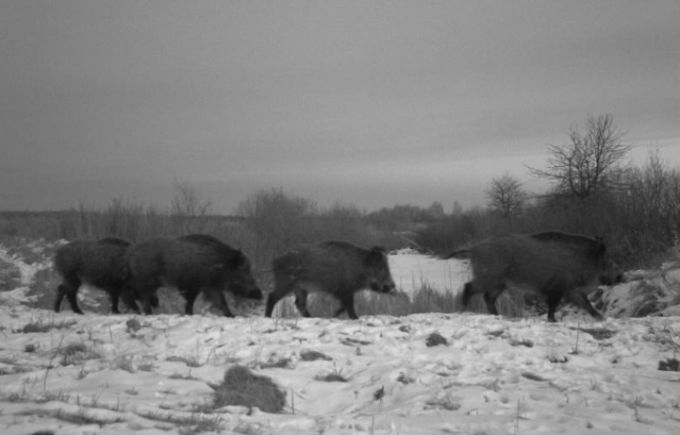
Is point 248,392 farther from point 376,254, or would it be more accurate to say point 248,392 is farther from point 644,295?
point 644,295

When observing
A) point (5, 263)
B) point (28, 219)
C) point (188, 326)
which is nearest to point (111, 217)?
point (5, 263)

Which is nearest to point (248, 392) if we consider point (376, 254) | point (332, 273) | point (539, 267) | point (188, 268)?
point (332, 273)

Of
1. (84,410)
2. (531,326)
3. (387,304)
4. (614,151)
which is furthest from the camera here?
(614,151)

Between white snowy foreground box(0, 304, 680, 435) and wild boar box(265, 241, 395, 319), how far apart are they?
2.22 metres

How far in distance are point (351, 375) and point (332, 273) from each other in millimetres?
4930

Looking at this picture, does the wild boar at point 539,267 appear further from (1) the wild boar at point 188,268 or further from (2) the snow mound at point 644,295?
(1) the wild boar at point 188,268

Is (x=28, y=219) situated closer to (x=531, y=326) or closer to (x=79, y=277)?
(x=79, y=277)

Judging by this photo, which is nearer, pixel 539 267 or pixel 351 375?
pixel 351 375

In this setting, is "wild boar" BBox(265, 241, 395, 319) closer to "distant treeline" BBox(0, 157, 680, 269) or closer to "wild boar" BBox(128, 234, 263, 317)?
"wild boar" BBox(128, 234, 263, 317)

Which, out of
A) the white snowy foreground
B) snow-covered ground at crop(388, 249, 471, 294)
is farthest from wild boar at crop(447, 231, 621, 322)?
snow-covered ground at crop(388, 249, 471, 294)

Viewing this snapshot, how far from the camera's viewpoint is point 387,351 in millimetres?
6684

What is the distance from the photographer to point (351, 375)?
583cm

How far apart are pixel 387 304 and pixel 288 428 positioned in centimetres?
990

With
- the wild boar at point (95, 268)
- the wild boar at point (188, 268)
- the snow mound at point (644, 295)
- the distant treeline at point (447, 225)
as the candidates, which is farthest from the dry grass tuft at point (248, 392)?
the distant treeline at point (447, 225)
